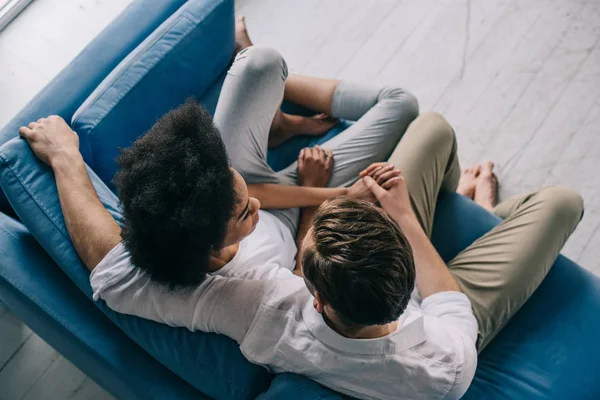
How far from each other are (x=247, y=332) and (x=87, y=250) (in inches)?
13.9

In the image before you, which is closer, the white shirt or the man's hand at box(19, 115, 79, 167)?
the white shirt

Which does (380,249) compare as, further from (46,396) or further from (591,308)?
(46,396)

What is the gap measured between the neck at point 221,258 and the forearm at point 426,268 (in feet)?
1.30

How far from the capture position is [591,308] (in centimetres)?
130

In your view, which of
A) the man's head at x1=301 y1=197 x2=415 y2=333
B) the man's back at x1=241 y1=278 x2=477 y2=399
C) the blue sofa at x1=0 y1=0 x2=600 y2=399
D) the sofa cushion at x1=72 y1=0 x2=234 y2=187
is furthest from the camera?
the sofa cushion at x1=72 y1=0 x2=234 y2=187

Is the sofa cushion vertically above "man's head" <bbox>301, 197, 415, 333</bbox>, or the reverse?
the sofa cushion

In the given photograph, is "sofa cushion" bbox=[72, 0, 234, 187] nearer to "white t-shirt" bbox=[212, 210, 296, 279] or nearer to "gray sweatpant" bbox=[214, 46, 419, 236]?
"gray sweatpant" bbox=[214, 46, 419, 236]

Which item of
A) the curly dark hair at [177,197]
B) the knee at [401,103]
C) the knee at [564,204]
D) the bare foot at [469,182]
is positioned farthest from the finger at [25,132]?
the bare foot at [469,182]

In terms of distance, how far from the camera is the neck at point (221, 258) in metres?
1.07

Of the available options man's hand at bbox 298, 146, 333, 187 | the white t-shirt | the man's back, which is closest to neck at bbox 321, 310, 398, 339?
the man's back

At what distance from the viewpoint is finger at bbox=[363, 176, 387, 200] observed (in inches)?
53.2

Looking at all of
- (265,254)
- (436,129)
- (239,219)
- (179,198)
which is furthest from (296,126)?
(179,198)

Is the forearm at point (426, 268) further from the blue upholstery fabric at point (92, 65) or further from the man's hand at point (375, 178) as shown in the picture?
the blue upholstery fabric at point (92, 65)

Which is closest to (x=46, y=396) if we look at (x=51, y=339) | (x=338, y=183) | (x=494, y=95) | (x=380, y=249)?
(x=51, y=339)
